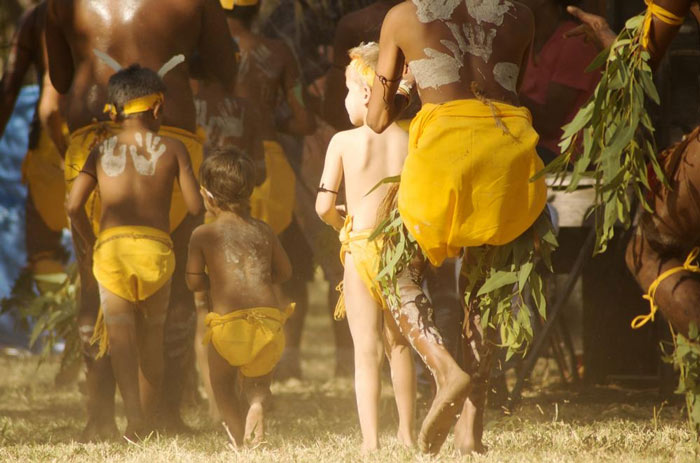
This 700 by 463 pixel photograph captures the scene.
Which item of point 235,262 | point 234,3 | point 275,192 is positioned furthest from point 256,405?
point 234,3

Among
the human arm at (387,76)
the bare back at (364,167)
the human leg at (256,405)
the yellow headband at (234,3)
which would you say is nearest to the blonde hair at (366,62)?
the bare back at (364,167)

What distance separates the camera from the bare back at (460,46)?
441cm

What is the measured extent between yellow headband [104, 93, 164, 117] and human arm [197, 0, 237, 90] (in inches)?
21.2

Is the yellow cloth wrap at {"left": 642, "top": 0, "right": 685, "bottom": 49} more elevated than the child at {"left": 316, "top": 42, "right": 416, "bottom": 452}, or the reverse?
the yellow cloth wrap at {"left": 642, "top": 0, "right": 685, "bottom": 49}

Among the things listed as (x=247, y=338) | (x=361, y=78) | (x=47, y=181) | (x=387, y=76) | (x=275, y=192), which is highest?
(x=387, y=76)

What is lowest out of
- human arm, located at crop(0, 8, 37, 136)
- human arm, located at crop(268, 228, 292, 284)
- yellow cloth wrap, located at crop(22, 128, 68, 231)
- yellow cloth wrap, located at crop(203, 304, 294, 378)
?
yellow cloth wrap, located at crop(22, 128, 68, 231)

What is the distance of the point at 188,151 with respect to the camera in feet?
18.7

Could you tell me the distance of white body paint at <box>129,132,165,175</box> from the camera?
5.45 meters

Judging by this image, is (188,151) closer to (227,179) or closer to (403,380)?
(227,179)

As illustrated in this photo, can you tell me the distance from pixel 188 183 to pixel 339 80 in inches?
67.3

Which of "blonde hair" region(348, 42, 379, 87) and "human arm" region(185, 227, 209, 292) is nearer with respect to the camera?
"blonde hair" region(348, 42, 379, 87)

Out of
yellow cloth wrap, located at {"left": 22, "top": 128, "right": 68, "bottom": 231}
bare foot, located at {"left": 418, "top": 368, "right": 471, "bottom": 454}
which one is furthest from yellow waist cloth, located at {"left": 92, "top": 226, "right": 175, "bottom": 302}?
yellow cloth wrap, located at {"left": 22, "top": 128, "right": 68, "bottom": 231}

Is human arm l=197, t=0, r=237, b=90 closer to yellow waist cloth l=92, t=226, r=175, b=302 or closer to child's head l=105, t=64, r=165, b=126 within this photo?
child's head l=105, t=64, r=165, b=126

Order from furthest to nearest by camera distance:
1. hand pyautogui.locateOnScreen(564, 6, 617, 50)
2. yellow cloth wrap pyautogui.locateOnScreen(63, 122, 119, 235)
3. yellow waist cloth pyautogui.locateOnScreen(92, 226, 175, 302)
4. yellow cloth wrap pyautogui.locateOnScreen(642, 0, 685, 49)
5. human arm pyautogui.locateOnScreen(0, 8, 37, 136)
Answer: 1. human arm pyautogui.locateOnScreen(0, 8, 37, 136)
2. yellow cloth wrap pyautogui.locateOnScreen(63, 122, 119, 235)
3. yellow waist cloth pyautogui.locateOnScreen(92, 226, 175, 302)
4. hand pyautogui.locateOnScreen(564, 6, 617, 50)
5. yellow cloth wrap pyautogui.locateOnScreen(642, 0, 685, 49)
